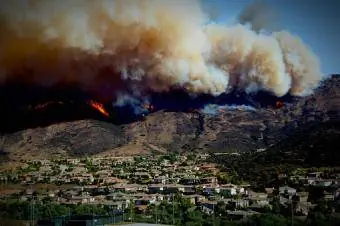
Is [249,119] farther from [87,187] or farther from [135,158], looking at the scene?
[87,187]

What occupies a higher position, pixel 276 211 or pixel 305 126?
pixel 305 126

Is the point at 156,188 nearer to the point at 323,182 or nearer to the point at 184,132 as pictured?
the point at 184,132

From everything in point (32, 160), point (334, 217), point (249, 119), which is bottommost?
point (334, 217)

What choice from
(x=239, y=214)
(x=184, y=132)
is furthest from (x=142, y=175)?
(x=239, y=214)

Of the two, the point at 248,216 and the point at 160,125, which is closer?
the point at 248,216

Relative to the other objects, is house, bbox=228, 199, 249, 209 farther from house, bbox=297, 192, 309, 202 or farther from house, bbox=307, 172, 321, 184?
house, bbox=307, 172, 321, 184

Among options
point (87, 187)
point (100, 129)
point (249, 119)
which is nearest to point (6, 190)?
point (87, 187)

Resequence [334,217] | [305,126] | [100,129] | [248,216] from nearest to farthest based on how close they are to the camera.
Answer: [334,217] → [248,216] → [305,126] → [100,129]

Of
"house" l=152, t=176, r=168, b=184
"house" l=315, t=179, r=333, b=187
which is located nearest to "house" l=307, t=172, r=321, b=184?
"house" l=315, t=179, r=333, b=187
